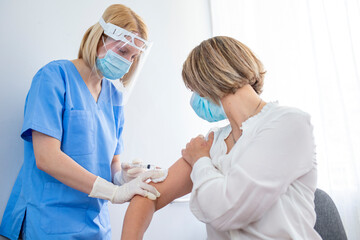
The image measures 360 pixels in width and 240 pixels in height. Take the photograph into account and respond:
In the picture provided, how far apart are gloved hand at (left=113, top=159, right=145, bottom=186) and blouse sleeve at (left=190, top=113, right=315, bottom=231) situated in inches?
21.7

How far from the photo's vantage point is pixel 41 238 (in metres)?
1.09

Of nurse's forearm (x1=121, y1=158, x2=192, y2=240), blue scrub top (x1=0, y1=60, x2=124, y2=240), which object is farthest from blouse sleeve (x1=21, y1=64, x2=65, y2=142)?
nurse's forearm (x1=121, y1=158, x2=192, y2=240)

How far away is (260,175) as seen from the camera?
0.75 metres

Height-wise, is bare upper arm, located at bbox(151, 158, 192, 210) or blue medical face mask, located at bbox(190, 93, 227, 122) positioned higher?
blue medical face mask, located at bbox(190, 93, 227, 122)

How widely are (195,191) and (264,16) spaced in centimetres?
144

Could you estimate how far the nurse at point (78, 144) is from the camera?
1.09 m

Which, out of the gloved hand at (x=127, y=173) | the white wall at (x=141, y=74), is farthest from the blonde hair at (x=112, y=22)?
the gloved hand at (x=127, y=173)

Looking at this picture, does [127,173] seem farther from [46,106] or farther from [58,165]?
[46,106]

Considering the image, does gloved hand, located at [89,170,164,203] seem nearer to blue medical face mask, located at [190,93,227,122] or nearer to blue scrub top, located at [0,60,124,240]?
blue scrub top, located at [0,60,124,240]

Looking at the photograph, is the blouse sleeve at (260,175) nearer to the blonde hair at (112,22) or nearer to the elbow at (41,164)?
the elbow at (41,164)

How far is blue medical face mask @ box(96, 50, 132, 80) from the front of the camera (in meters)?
1.30

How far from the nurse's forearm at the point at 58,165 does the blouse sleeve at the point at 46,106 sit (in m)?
0.04

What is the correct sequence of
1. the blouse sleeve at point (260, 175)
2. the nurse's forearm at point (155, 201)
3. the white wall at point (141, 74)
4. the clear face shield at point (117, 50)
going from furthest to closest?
the white wall at point (141, 74) → the clear face shield at point (117, 50) → the nurse's forearm at point (155, 201) → the blouse sleeve at point (260, 175)

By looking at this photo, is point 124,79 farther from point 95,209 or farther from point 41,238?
point 41,238
